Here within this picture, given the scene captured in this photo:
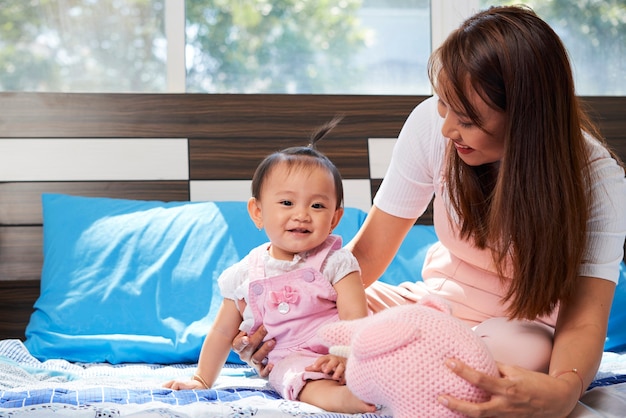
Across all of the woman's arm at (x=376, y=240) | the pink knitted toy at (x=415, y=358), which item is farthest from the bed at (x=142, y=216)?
the pink knitted toy at (x=415, y=358)

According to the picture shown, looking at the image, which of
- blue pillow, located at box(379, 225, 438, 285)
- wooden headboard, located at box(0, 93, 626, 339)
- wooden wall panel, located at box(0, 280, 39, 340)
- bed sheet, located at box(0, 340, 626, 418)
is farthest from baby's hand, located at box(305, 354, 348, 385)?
wooden wall panel, located at box(0, 280, 39, 340)

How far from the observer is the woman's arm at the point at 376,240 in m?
1.67

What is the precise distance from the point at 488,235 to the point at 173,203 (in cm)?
112

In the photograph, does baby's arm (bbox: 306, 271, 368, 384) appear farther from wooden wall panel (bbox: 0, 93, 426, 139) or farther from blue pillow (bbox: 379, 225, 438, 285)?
wooden wall panel (bbox: 0, 93, 426, 139)

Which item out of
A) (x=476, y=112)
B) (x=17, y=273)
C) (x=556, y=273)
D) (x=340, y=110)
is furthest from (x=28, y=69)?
(x=556, y=273)

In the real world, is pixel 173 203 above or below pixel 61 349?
above

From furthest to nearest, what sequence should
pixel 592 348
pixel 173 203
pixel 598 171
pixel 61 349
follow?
pixel 173 203
pixel 61 349
pixel 598 171
pixel 592 348

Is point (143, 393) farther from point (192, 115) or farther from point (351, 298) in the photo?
point (192, 115)

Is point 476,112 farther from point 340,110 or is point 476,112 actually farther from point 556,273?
point 340,110

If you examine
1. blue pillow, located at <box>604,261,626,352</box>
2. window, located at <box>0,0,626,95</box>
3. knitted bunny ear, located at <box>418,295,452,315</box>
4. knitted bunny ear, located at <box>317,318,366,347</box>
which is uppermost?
window, located at <box>0,0,626,95</box>

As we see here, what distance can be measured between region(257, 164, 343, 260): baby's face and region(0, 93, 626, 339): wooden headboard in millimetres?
914

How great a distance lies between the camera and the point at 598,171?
1.34m

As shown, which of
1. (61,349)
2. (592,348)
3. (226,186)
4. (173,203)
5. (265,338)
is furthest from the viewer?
(226,186)

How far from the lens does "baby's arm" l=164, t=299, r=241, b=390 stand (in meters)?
1.47
